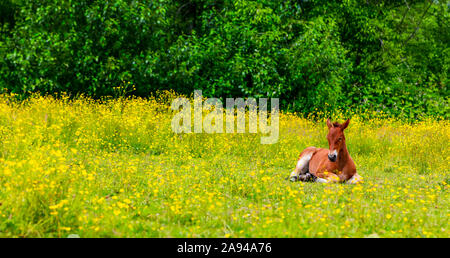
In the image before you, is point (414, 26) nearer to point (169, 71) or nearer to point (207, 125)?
point (169, 71)

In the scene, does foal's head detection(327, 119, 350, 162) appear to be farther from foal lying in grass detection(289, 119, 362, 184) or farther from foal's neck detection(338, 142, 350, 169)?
foal's neck detection(338, 142, 350, 169)

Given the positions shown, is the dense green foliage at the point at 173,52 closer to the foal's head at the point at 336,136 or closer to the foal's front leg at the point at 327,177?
the foal's front leg at the point at 327,177

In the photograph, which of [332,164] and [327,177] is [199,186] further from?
[332,164]

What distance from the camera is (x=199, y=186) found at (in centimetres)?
630

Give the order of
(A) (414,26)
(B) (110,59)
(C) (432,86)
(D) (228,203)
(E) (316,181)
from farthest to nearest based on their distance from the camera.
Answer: (A) (414,26) → (C) (432,86) → (B) (110,59) → (E) (316,181) → (D) (228,203)

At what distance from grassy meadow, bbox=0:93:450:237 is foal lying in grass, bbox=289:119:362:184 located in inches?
12.1

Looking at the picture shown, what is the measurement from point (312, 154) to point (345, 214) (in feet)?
9.89

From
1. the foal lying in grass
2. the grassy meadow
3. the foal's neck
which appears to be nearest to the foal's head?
the foal lying in grass

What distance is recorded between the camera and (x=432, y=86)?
19609 mm

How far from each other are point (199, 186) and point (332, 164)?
8.64 feet

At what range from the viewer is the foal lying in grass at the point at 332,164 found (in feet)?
23.3

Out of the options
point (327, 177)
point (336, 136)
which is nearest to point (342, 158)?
point (327, 177)

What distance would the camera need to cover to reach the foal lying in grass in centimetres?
711
